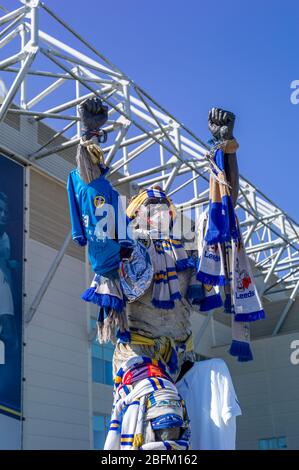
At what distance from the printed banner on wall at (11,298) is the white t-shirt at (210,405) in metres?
6.04

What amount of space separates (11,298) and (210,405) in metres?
6.68

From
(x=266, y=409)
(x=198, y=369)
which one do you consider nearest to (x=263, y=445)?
(x=266, y=409)

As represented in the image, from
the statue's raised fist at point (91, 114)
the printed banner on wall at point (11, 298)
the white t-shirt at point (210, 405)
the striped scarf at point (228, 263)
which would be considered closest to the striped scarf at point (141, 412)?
the white t-shirt at point (210, 405)

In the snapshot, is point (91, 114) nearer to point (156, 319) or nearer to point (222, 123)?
point (222, 123)

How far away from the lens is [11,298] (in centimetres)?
929

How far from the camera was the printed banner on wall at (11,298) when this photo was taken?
28.5ft

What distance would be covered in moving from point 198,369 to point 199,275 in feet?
1.42

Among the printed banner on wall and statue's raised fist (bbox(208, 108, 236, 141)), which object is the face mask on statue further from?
the printed banner on wall

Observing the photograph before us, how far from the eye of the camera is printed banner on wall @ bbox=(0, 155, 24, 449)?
870cm

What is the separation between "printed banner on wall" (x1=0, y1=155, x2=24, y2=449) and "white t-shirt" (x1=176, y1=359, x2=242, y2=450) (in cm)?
604

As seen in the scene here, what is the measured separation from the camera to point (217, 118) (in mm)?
3279

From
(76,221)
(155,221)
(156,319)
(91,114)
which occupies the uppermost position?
(91,114)

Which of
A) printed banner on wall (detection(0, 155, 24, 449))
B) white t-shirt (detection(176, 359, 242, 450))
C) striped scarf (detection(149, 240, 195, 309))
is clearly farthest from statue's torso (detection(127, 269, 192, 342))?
printed banner on wall (detection(0, 155, 24, 449))

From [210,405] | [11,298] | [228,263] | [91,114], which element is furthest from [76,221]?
[11,298]
